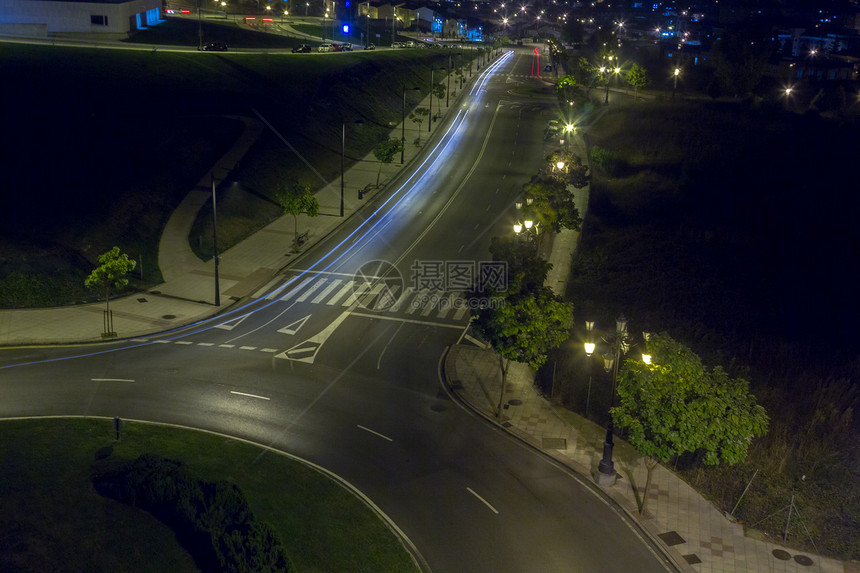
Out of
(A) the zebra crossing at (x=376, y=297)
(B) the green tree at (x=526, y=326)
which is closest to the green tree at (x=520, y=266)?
(B) the green tree at (x=526, y=326)

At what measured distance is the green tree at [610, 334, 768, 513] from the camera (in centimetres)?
2083

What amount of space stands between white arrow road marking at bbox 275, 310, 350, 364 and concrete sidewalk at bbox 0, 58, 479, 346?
20.4ft

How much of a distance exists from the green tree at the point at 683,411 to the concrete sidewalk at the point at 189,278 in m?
23.4

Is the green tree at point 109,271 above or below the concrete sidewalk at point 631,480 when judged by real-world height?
above

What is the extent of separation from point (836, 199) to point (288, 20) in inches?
5078

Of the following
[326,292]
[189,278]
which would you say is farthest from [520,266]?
[189,278]

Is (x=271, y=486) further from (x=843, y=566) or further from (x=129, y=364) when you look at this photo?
(x=843, y=566)

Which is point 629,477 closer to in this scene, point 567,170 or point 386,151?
point 567,170

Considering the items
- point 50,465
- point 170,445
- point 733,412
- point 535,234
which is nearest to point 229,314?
point 170,445

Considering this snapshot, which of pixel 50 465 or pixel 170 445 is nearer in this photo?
pixel 50 465

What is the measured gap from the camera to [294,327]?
1401 inches

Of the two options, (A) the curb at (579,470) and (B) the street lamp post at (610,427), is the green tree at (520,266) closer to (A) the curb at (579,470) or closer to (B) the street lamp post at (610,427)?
(A) the curb at (579,470)

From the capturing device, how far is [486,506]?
73.1ft

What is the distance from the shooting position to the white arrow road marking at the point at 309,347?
3234 cm
